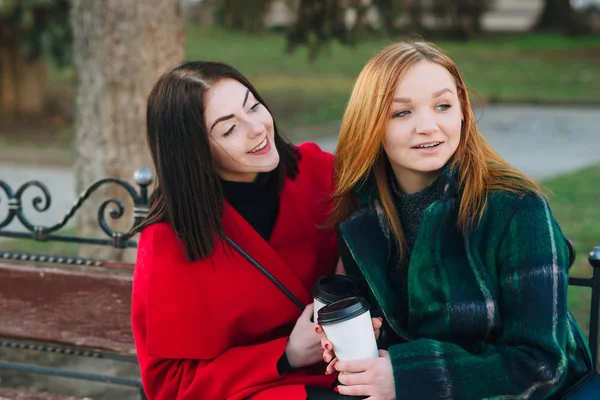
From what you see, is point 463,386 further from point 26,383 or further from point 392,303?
point 26,383

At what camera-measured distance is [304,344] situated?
243 centimetres

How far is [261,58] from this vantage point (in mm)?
23109

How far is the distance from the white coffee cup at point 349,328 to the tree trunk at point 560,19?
25797 mm

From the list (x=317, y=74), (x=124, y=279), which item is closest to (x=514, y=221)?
(x=124, y=279)

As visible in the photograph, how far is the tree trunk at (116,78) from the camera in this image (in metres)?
4.80

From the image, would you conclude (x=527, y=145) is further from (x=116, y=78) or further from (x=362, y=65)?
(x=116, y=78)

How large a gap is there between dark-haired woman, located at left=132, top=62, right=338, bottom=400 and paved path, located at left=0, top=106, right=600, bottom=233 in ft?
18.4

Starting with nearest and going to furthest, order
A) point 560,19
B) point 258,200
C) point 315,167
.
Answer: point 258,200 < point 315,167 < point 560,19

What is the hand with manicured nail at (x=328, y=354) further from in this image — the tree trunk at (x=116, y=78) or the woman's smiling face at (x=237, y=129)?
the tree trunk at (x=116, y=78)

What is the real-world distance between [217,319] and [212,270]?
0.15 m

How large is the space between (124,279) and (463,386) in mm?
1627

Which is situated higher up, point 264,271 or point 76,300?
point 264,271

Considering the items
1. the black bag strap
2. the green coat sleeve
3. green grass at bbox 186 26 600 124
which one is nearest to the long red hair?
the green coat sleeve

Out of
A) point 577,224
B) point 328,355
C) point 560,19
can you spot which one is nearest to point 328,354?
point 328,355
